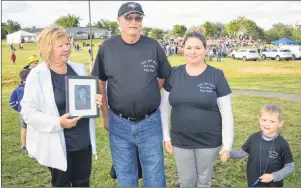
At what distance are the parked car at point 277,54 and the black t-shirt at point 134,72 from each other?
396 inches

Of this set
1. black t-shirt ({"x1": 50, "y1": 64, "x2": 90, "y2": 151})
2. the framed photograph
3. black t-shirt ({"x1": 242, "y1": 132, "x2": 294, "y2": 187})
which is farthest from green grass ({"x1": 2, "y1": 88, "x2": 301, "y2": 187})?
the framed photograph

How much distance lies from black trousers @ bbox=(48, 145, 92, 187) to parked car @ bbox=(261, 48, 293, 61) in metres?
10.4

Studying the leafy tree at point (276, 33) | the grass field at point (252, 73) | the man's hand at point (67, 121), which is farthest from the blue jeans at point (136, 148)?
the leafy tree at point (276, 33)

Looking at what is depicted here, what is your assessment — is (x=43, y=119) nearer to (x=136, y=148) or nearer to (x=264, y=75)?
(x=136, y=148)

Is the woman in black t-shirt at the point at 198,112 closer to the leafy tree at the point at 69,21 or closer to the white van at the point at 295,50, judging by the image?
the leafy tree at the point at 69,21

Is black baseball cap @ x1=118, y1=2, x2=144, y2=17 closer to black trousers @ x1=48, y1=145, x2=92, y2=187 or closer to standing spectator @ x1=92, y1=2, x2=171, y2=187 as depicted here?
standing spectator @ x1=92, y1=2, x2=171, y2=187

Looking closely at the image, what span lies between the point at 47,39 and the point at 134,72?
73cm

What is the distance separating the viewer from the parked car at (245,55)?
49.0 ft

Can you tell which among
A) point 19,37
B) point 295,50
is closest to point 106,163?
point 19,37

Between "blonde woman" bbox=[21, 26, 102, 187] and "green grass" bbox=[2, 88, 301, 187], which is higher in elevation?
"blonde woman" bbox=[21, 26, 102, 187]

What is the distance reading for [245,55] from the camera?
15539 millimetres

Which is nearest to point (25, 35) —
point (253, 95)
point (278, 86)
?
point (253, 95)

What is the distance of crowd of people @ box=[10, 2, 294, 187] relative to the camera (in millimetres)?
2709

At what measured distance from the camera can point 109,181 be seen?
4.22 m
